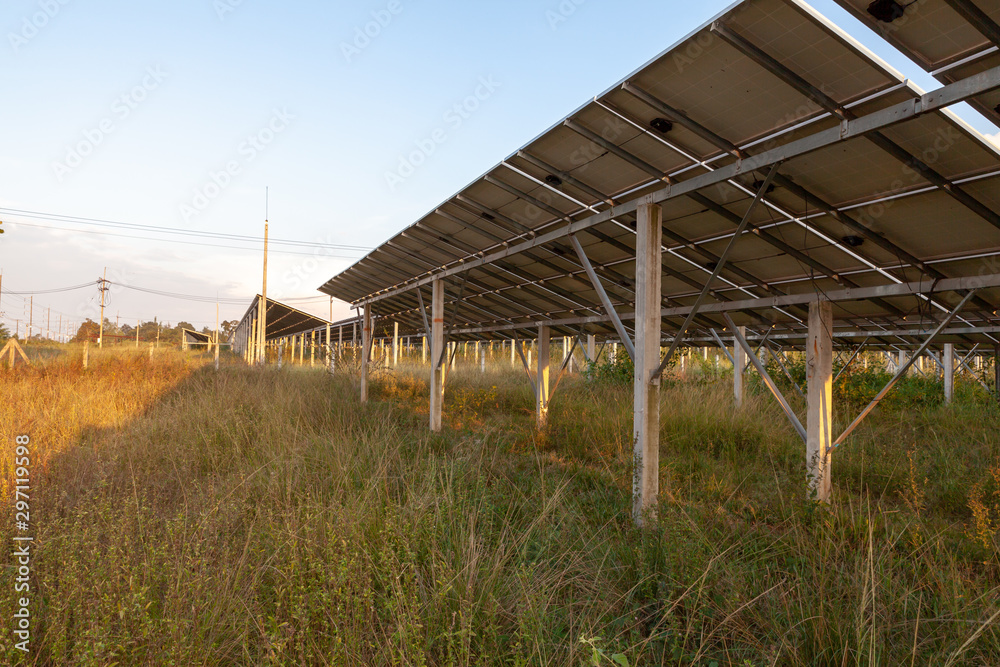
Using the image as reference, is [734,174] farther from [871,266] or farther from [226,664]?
[226,664]

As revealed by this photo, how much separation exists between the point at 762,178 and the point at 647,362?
6.39 ft

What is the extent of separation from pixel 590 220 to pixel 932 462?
6515 millimetres

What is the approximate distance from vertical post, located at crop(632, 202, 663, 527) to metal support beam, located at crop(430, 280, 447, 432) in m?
6.02

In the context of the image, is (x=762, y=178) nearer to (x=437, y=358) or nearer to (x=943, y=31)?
(x=943, y=31)

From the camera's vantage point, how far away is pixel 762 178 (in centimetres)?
470

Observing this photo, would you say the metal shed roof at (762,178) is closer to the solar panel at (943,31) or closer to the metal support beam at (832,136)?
the metal support beam at (832,136)

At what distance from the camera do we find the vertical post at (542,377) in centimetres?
1147

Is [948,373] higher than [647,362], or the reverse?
[647,362]

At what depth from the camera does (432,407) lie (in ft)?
35.3

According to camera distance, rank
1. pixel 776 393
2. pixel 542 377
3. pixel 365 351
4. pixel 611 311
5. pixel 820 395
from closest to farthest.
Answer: pixel 611 311 → pixel 820 395 → pixel 776 393 → pixel 542 377 → pixel 365 351

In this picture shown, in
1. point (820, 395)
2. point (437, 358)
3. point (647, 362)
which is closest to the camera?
point (647, 362)

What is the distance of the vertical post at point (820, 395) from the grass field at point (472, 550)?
1.30 feet

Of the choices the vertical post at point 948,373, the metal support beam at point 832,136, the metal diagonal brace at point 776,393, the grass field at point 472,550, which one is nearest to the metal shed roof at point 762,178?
the metal support beam at point 832,136

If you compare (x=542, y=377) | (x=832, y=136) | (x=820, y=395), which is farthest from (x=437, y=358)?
(x=832, y=136)
